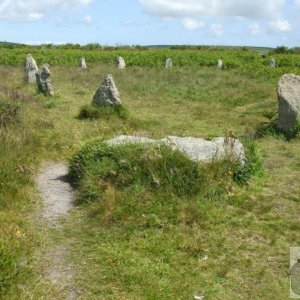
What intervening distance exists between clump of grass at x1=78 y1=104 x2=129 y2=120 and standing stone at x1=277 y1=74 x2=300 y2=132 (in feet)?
14.3

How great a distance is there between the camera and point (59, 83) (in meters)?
21.6

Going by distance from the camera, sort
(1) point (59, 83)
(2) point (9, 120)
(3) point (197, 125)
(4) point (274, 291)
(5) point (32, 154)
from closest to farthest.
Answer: (4) point (274, 291) → (5) point (32, 154) → (2) point (9, 120) → (3) point (197, 125) → (1) point (59, 83)

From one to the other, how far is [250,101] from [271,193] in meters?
10.3

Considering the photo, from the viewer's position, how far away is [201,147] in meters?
8.14

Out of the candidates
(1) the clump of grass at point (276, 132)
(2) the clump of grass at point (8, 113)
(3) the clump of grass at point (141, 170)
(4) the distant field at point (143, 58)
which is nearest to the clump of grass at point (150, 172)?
(3) the clump of grass at point (141, 170)

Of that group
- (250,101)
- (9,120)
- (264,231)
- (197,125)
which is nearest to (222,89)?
(250,101)

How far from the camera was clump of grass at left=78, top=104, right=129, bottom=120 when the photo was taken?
1327 cm

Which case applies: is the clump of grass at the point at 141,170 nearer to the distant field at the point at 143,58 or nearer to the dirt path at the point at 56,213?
the dirt path at the point at 56,213

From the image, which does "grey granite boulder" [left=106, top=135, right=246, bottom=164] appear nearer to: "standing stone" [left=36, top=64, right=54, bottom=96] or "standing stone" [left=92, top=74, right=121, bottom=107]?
"standing stone" [left=92, top=74, right=121, bottom=107]

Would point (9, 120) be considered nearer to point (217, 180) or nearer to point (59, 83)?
point (217, 180)

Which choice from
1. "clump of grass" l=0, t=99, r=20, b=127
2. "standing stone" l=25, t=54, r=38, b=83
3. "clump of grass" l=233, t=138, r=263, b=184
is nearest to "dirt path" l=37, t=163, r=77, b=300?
"clump of grass" l=0, t=99, r=20, b=127

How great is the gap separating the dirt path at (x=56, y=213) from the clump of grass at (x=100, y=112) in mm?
4169

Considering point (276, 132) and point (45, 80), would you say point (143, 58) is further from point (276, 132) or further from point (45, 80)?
point (276, 132)

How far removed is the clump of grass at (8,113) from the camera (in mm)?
10619
